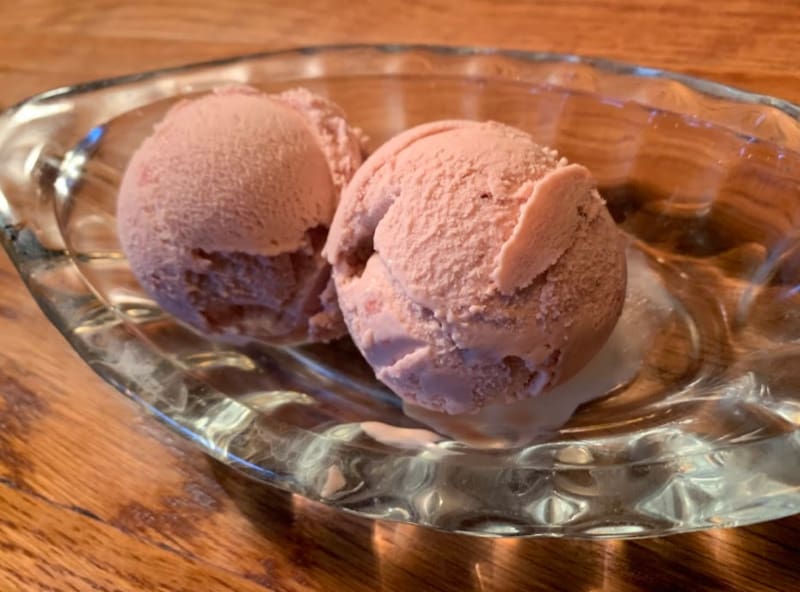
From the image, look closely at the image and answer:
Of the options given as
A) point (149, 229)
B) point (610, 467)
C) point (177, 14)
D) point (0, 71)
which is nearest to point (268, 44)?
point (177, 14)

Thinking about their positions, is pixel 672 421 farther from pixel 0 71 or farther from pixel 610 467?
pixel 0 71

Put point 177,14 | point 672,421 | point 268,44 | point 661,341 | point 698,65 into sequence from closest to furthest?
point 672,421 < point 661,341 < point 698,65 < point 268,44 < point 177,14

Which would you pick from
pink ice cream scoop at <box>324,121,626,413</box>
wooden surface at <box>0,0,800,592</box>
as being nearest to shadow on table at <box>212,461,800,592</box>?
wooden surface at <box>0,0,800,592</box>

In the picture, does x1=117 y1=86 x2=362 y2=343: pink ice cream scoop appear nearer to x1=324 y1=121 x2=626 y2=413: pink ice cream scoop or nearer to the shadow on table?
x1=324 y1=121 x2=626 y2=413: pink ice cream scoop

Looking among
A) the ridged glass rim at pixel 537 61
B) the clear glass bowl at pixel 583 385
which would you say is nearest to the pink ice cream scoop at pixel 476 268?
the clear glass bowl at pixel 583 385

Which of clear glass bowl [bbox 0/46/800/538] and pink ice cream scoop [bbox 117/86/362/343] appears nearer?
clear glass bowl [bbox 0/46/800/538]

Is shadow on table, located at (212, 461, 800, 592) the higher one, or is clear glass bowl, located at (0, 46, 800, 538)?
clear glass bowl, located at (0, 46, 800, 538)
